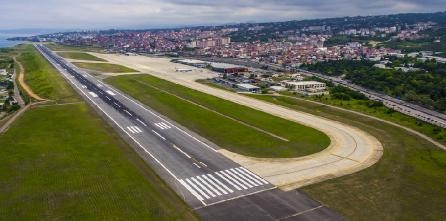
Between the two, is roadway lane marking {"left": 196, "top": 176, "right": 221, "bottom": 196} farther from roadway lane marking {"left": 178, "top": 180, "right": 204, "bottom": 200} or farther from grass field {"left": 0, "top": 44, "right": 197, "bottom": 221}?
grass field {"left": 0, "top": 44, "right": 197, "bottom": 221}

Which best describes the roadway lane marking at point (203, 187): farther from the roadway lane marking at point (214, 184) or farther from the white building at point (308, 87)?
the white building at point (308, 87)

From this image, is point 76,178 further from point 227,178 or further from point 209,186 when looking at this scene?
point 227,178

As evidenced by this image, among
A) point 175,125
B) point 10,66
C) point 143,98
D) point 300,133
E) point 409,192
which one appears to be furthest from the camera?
point 10,66

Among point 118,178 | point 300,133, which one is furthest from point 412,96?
point 118,178

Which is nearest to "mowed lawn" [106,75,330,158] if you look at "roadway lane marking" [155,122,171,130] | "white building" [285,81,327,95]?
"roadway lane marking" [155,122,171,130]

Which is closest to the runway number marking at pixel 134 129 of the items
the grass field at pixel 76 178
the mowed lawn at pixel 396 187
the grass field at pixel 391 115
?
the grass field at pixel 76 178

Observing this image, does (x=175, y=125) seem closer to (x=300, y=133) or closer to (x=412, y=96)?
(x=300, y=133)
